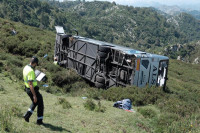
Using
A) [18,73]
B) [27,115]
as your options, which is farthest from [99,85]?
[27,115]

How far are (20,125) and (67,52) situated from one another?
13.8m

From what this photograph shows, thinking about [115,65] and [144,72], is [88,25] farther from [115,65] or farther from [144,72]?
[144,72]

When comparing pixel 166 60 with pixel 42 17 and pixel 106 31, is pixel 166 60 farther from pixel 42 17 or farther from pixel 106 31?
pixel 106 31

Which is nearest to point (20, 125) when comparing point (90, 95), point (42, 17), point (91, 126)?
point (91, 126)

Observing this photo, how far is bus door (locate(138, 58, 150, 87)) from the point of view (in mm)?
12723

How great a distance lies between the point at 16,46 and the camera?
22.1m

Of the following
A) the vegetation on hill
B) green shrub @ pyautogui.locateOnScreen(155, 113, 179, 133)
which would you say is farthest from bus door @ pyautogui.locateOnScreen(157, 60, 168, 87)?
the vegetation on hill

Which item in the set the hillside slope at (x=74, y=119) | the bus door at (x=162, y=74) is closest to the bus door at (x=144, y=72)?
the bus door at (x=162, y=74)

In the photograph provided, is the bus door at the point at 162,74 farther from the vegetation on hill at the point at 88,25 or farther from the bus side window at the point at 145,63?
the vegetation on hill at the point at 88,25

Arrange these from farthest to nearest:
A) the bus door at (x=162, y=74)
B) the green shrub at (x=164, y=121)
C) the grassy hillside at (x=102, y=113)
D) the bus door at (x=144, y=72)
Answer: the bus door at (x=162, y=74) < the bus door at (x=144, y=72) < the green shrub at (x=164, y=121) < the grassy hillside at (x=102, y=113)

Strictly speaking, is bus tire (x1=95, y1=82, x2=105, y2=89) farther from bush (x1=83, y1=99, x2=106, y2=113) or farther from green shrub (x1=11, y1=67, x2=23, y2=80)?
bush (x1=83, y1=99, x2=106, y2=113)

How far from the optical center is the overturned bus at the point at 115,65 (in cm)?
1275

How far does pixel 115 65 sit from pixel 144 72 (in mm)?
2034

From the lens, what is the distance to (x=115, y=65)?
13.9 m
